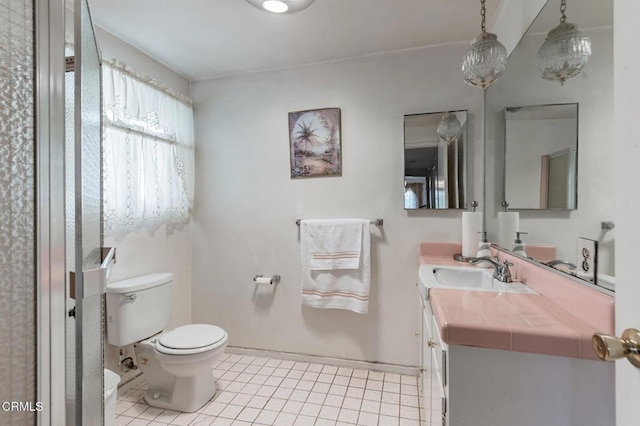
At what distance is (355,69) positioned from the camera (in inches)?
83.5

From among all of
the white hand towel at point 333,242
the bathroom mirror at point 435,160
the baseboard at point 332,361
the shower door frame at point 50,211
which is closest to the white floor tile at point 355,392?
the baseboard at point 332,361

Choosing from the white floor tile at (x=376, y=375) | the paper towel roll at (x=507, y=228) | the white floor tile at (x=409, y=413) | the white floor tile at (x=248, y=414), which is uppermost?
the paper towel roll at (x=507, y=228)

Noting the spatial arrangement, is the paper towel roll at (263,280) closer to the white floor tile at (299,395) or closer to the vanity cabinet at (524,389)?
the white floor tile at (299,395)

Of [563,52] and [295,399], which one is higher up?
[563,52]

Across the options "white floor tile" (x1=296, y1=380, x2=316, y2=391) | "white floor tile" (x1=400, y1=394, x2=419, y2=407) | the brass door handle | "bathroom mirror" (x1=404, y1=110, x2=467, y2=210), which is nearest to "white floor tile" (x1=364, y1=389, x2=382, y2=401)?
"white floor tile" (x1=400, y1=394, x2=419, y2=407)

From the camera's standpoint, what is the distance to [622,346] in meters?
0.46

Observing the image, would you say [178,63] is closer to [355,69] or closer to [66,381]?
[355,69]

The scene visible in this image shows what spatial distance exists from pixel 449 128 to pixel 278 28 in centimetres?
127

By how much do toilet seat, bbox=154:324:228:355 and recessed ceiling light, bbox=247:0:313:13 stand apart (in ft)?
6.13

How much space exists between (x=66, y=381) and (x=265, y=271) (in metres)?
1.65

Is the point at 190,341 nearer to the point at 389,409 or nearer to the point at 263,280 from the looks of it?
the point at 263,280

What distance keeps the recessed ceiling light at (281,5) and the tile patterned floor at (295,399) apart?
225cm

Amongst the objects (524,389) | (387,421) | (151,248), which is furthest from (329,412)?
(151,248)

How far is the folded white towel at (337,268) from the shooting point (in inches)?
80.5
